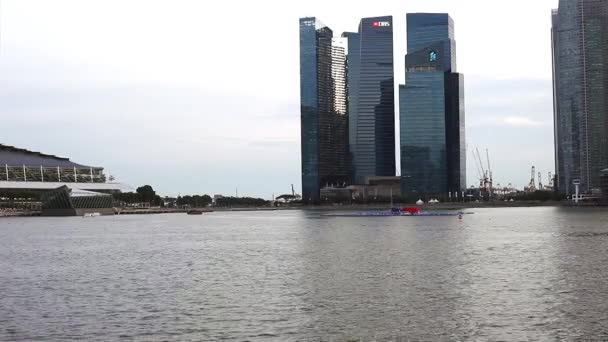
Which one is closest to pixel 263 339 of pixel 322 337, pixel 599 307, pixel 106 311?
pixel 322 337

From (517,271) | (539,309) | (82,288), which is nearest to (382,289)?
(539,309)

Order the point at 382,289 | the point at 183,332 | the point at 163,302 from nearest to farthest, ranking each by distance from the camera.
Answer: the point at 183,332 < the point at 163,302 < the point at 382,289

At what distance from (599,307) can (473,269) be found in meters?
21.2

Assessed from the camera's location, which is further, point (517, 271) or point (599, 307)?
point (517, 271)

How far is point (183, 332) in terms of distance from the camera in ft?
112

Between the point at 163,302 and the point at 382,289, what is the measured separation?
14242 mm

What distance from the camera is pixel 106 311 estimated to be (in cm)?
4059

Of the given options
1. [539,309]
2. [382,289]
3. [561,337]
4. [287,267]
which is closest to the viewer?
→ [561,337]

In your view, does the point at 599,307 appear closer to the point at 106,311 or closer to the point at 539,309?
the point at 539,309

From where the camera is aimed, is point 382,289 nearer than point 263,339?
No

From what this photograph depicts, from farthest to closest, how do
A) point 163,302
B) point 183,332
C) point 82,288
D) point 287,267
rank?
1. point 287,267
2. point 82,288
3. point 163,302
4. point 183,332

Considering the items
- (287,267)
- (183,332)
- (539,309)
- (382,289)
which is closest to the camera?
(183,332)

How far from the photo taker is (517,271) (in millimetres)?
58438

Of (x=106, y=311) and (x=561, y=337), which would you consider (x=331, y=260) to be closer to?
(x=106, y=311)
